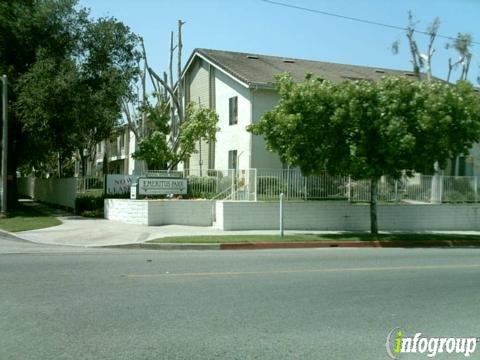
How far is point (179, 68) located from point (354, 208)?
15.5 m

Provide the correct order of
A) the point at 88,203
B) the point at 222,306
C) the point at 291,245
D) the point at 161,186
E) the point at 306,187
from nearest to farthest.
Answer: the point at 222,306, the point at 291,245, the point at 306,187, the point at 161,186, the point at 88,203

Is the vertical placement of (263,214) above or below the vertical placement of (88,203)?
below

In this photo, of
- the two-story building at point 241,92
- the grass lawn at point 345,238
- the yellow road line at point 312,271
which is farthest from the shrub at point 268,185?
the yellow road line at point 312,271

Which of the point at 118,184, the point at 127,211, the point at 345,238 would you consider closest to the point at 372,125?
the point at 345,238

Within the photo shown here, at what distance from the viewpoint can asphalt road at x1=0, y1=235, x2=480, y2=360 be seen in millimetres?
6117

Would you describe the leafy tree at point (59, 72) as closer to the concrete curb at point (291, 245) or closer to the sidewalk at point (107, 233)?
the sidewalk at point (107, 233)

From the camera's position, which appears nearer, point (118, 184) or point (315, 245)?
point (315, 245)

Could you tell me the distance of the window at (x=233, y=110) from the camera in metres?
28.4

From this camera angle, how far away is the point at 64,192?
2928cm

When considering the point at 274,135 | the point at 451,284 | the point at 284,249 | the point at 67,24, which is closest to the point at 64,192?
the point at 67,24

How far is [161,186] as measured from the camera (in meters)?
22.0

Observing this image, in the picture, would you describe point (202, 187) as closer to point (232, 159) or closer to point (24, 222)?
point (232, 159)

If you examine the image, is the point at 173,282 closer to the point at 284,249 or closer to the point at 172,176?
the point at 284,249

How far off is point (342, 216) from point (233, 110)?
948 cm
